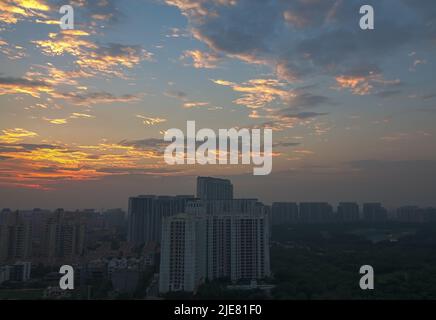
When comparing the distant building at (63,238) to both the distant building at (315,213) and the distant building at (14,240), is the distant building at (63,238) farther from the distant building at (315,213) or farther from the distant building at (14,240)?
the distant building at (315,213)

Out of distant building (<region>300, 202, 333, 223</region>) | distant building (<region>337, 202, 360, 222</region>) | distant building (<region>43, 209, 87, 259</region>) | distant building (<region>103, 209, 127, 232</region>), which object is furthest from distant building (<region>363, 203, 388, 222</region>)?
distant building (<region>43, 209, 87, 259</region>)

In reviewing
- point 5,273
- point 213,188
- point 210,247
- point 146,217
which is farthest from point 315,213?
point 5,273

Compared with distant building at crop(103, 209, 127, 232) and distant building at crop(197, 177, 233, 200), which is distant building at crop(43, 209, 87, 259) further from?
distant building at crop(103, 209, 127, 232)

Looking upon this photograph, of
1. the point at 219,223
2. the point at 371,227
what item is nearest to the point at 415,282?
the point at 219,223

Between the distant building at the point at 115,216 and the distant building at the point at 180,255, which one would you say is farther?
the distant building at the point at 115,216

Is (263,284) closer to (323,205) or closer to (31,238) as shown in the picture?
(31,238)

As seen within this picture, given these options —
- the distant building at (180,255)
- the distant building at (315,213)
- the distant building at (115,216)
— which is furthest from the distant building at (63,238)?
the distant building at (315,213)
